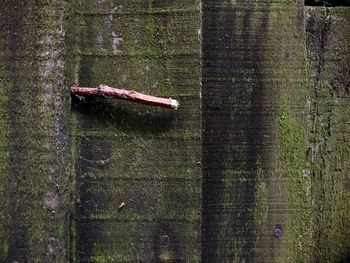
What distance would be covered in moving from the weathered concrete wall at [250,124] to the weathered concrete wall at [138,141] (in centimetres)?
10

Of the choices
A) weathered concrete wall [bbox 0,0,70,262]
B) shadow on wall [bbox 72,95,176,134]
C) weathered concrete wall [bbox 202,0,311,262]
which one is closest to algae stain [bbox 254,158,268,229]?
weathered concrete wall [bbox 202,0,311,262]

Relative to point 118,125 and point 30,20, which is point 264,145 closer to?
point 118,125

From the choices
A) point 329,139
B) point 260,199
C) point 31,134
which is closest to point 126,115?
point 31,134

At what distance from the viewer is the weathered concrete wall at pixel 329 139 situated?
153cm

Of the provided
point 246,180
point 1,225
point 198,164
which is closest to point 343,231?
point 246,180

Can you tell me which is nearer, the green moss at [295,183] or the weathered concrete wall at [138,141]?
the weathered concrete wall at [138,141]

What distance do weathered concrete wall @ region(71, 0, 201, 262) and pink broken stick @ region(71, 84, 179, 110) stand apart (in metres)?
0.02

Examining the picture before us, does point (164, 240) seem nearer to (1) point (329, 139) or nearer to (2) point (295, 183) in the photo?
(2) point (295, 183)

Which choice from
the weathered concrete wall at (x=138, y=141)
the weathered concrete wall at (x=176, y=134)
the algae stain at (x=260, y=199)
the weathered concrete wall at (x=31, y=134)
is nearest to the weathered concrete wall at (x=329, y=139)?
the weathered concrete wall at (x=176, y=134)

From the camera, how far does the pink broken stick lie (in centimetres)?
133

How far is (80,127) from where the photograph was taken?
1.36 metres

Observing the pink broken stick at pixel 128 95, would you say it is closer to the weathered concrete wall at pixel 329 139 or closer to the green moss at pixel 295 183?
the green moss at pixel 295 183

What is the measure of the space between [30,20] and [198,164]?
0.52m

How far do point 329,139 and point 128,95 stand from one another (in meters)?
0.59
